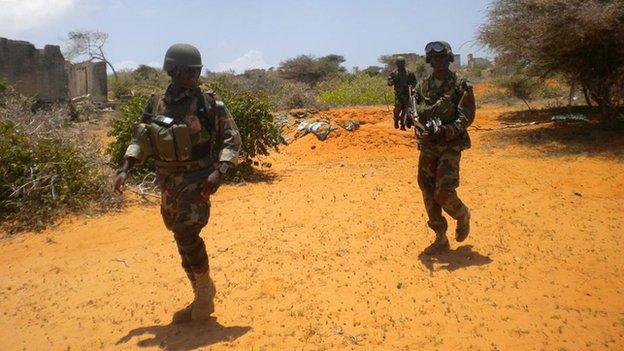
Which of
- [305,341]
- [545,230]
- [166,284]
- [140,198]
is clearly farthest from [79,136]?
[545,230]

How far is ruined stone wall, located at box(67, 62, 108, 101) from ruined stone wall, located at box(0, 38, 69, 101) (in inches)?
209

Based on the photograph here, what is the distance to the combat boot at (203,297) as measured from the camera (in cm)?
344

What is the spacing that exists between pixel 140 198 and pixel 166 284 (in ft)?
11.3

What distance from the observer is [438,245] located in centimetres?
453

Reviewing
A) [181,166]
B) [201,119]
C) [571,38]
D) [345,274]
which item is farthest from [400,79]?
[181,166]

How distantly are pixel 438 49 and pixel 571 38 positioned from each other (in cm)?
675

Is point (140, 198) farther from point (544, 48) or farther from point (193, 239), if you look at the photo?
point (544, 48)

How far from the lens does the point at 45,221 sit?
636 cm

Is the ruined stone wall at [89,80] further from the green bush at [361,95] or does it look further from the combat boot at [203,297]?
the combat boot at [203,297]

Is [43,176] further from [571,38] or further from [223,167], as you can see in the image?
[571,38]

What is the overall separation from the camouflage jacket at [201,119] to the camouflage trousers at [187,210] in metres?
0.15

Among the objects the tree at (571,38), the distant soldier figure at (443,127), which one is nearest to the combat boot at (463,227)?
the distant soldier figure at (443,127)

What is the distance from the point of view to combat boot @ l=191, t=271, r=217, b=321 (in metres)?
3.44

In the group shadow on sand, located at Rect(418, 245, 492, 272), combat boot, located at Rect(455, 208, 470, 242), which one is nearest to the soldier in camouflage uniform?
shadow on sand, located at Rect(418, 245, 492, 272)
